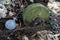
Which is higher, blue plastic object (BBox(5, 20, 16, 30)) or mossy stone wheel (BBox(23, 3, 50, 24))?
mossy stone wheel (BBox(23, 3, 50, 24))

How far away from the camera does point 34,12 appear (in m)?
1.75

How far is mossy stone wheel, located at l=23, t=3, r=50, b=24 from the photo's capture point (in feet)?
5.71

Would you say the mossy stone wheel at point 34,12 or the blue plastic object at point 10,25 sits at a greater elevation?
the mossy stone wheel at point 34,12

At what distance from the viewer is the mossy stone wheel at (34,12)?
5.71ft

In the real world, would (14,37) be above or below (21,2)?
below

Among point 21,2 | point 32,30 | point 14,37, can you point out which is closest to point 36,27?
point 32,30

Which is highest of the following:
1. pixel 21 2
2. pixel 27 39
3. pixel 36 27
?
pixel 21 2

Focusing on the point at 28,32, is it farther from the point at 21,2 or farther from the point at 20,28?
the point at 21,2

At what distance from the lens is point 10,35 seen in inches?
67.6

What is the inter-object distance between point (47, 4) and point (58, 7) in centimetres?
13

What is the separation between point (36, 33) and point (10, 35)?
0.80ft

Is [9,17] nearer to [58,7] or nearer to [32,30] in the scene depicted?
[32,30]

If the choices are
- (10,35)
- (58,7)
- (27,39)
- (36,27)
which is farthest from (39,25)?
(58,7)

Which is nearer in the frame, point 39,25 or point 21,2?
point 39,25
